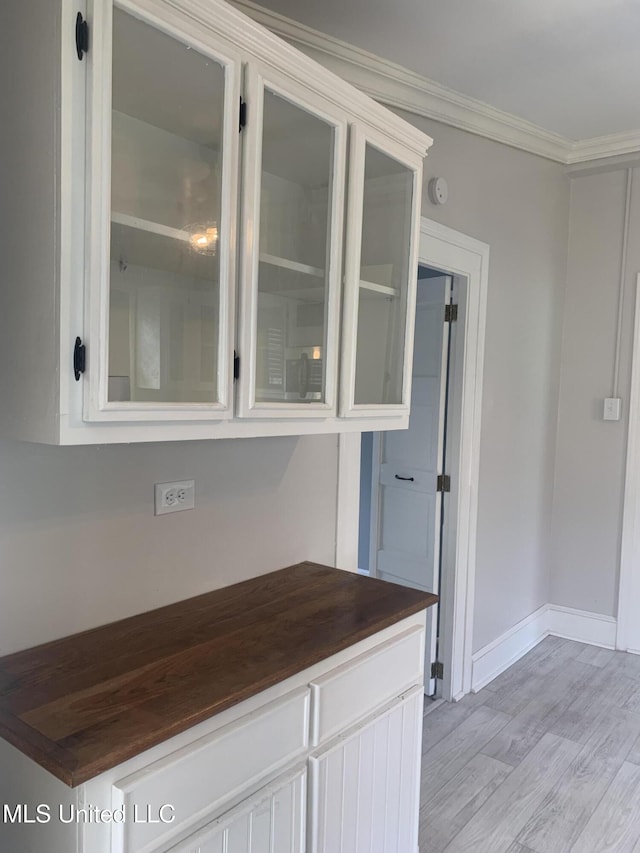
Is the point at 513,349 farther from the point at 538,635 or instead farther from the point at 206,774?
the point at 206,774

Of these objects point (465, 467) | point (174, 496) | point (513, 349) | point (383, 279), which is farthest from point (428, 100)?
point (174, 496)

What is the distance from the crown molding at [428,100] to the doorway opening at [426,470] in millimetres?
676

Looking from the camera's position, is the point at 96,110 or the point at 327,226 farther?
the point at 327,226

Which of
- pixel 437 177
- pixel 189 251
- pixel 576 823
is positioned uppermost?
pixel 437 177

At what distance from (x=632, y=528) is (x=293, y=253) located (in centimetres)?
286

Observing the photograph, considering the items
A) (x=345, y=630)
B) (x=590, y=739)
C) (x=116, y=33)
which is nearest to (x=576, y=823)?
(x=590, y=739)

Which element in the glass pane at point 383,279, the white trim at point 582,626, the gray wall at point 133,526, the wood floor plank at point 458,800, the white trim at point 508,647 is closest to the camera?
the gray wall at point 133,526

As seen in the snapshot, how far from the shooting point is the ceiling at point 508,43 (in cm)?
199

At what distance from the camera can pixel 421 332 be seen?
10.1 feet

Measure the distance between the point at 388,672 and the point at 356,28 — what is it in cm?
204

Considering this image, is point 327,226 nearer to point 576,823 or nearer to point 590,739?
point 576,823

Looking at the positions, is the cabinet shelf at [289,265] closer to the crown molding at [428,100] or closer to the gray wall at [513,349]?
the crown molding at [428,100]

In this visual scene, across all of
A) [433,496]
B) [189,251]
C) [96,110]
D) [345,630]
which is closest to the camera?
[96,110]

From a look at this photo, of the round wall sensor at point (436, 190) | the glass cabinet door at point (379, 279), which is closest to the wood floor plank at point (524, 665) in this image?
the glass cabinet door at point (379, 279)
